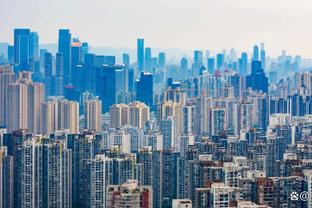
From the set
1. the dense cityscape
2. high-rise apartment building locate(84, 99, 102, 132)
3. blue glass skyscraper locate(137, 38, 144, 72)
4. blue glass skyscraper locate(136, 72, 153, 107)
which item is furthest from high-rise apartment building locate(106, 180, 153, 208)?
blue glass skyscraper locate(136, 72, 153, 107)

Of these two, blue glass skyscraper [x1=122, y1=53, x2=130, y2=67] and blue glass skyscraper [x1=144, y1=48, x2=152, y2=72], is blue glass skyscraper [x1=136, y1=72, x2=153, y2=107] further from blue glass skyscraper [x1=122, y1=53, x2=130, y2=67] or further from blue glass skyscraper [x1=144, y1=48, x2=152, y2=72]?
blue glass skyscraper [x1=122, y1=53, x2=130, y2=67]

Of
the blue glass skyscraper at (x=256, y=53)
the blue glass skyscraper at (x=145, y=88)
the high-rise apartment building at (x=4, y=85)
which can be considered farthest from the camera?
the blue glass skyscraper at (x=145, y=88)

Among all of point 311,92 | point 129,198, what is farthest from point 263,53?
point 129,198

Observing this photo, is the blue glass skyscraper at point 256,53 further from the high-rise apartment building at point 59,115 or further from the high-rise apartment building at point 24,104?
the high-rise apartment building at point 24,104

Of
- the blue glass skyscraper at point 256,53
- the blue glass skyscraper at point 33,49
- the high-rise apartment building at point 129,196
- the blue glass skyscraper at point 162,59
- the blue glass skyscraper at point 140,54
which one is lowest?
the high-rise apartment building at point 129,196

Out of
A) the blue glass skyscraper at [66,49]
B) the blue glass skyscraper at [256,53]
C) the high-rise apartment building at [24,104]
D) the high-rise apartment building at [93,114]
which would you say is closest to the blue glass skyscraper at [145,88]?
the high-rise apartment building at [93,114]

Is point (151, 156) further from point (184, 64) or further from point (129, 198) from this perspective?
point (184, 64)
